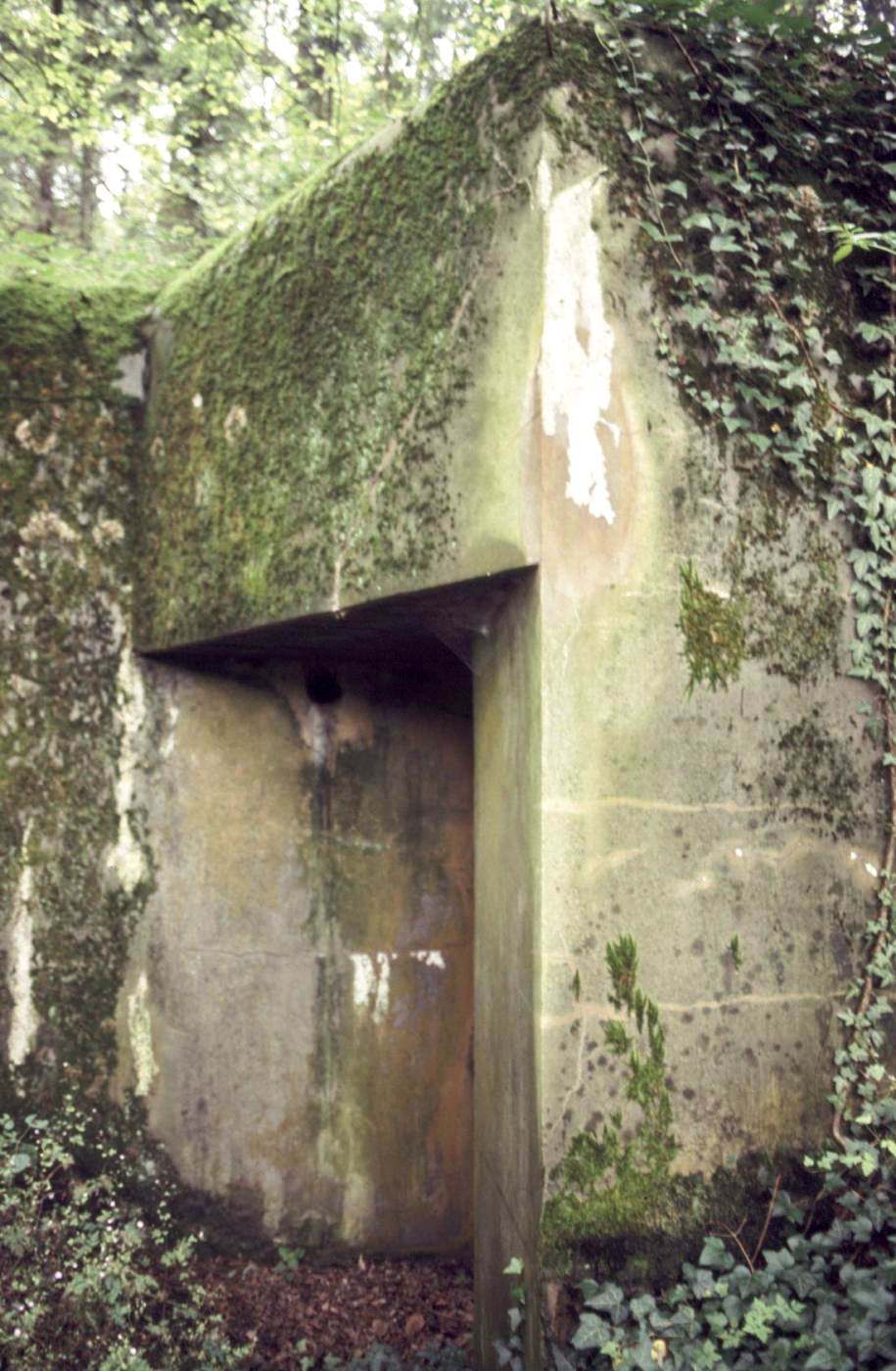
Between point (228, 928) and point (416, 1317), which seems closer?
point (416, 1317)

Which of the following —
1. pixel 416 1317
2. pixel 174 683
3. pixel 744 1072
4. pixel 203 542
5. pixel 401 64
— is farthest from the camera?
pixel 401 64

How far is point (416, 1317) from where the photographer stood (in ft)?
12.5

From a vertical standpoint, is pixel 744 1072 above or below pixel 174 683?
below

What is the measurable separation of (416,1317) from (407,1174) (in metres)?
0.56

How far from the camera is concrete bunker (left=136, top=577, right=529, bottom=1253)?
420 cm

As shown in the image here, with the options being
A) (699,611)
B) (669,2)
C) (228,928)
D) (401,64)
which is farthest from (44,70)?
(699,611)

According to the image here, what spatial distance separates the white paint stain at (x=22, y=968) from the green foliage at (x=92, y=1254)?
0.87 feet

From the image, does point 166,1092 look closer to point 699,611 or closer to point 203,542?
point 203,542

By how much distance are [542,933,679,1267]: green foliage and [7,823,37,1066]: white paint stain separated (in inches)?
88.0

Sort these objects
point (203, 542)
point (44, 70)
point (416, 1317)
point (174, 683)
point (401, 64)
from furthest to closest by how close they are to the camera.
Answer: point (401, 64), point (44, 70), point (174, 683), point (203, 542), point (416, 1317)

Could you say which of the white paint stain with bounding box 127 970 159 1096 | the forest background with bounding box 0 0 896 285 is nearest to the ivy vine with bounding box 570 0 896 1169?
the white paint stain with bounding box 127 970 159 1096

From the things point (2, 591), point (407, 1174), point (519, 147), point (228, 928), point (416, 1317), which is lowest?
point (416, 1317)

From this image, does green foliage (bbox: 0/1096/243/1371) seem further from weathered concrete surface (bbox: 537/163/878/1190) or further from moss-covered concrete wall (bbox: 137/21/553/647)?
moss-covered concrete wall (bbox: 137/21/553/647)

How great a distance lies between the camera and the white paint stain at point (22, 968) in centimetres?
407
